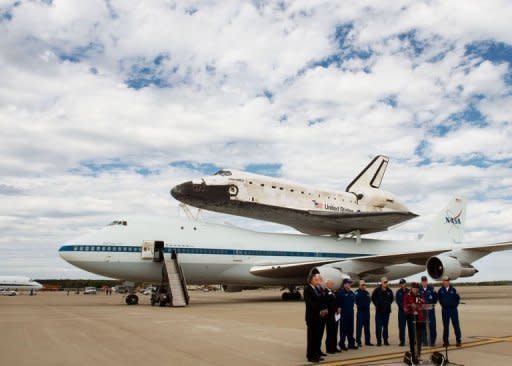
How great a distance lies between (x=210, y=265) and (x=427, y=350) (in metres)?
16.1

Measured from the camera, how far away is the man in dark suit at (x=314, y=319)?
7336 mm

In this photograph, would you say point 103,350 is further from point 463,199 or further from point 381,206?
point 463,199

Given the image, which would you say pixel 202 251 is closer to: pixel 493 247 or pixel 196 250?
pixel 196 250

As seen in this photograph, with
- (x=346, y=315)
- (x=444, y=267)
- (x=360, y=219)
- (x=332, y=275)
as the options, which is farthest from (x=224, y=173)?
(x=346, y=315)

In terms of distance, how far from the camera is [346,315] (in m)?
9.12

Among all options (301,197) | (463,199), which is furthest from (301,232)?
(463,199)

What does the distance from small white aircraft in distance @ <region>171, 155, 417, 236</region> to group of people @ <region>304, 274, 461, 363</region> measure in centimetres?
1516

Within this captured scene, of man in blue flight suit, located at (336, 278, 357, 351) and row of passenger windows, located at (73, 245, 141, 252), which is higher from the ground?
row of passenger windows, located at (73, 245, 141, 252)

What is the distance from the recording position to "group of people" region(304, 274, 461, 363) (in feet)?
25.0

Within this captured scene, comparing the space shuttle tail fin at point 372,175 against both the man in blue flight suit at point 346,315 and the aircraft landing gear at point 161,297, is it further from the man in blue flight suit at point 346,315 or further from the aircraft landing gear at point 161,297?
the man in blue flight suit at point 346,315

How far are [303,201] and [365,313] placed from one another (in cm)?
1738

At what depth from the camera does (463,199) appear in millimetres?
34188

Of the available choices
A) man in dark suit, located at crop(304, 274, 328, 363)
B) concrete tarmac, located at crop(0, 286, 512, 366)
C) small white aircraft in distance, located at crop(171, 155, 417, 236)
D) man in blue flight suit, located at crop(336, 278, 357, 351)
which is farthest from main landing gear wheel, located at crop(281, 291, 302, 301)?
man in dark suit, located at crop(304, 274, 328, 363)

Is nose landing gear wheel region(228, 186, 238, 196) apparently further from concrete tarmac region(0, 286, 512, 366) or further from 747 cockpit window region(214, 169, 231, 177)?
concrete tarmac region(0, 286, 512, 366)
